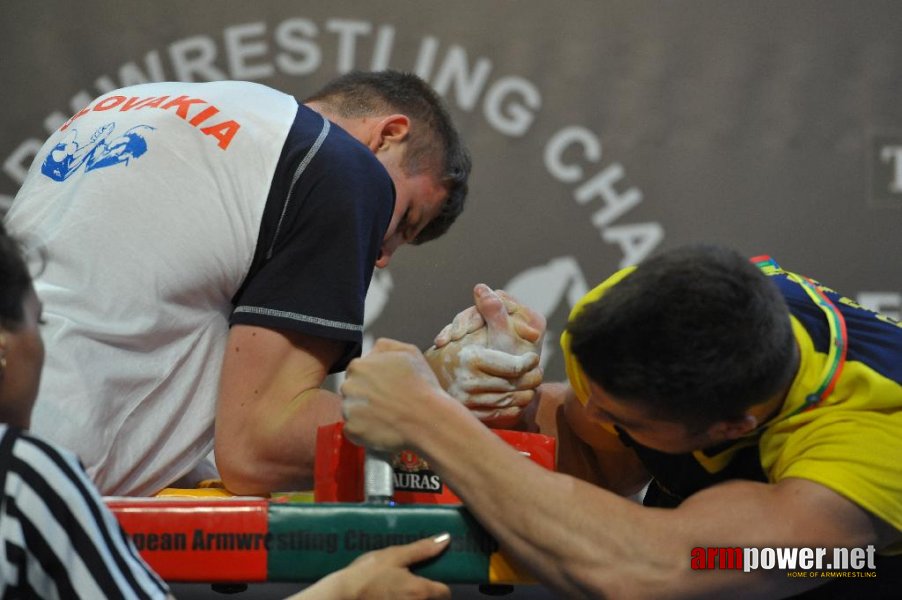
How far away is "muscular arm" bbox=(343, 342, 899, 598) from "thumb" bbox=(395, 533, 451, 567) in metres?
0.04

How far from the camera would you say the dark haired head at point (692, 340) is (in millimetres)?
1015

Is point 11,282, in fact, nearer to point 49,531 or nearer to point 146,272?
point 49,531

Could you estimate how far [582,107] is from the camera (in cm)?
230

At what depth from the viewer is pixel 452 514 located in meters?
1.04

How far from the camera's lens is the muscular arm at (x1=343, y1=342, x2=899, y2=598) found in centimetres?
102

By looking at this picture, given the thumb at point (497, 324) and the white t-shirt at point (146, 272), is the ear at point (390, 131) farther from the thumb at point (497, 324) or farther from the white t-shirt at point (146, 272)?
the thumb at point (497, 324)

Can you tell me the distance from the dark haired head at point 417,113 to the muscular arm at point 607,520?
30.4 inches

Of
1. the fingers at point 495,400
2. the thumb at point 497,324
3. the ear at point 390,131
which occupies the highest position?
the ear at point 390,131

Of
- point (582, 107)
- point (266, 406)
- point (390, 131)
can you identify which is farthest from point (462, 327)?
point (582, 107)

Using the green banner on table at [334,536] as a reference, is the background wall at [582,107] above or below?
above

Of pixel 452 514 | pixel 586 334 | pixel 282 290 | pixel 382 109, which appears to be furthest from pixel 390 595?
pixel 382 109

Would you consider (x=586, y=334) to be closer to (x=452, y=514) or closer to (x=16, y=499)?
(x=452, y=514)

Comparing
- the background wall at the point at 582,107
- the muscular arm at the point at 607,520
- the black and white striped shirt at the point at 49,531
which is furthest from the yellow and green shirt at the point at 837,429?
the background wall at the point at 582,107

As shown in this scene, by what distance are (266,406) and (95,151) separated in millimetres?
391
